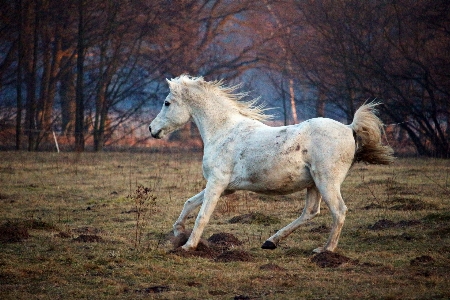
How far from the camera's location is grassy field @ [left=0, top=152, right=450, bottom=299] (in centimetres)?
670

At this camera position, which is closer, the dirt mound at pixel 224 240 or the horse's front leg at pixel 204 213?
the horse's front leg at pixel 204 213

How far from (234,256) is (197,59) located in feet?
88.5

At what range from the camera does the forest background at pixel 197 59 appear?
23609 mm

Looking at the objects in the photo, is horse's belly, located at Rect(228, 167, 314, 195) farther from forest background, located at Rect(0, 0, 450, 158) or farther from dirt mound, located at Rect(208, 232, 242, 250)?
forest background, located at Rect(0, 0, 450, 158)

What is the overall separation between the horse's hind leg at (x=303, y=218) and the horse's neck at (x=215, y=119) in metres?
1.26

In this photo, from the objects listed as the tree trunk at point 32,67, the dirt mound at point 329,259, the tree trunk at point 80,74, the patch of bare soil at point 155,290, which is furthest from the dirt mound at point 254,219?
the tree trunk at point 80,74

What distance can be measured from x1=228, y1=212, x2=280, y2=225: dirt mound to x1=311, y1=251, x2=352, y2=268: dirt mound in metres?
2.90

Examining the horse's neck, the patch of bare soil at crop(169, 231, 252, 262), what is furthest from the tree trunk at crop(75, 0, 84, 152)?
the patch of bare soil at crop(169, 231, 252, 262)

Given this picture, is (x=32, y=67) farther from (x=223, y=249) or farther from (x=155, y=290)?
(x=155, y=290)

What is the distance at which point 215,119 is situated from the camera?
934 centimetres

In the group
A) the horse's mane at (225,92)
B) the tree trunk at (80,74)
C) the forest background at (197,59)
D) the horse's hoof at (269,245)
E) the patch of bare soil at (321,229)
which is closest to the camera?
the horse's hoof at (269,245)

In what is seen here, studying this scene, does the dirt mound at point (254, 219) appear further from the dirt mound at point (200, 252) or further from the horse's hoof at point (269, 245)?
the dirt mound at point (200, 252)

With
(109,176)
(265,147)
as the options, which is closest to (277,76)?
(109,176)

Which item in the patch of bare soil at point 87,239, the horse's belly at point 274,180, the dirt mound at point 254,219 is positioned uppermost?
the horse's belly at point 274,180
